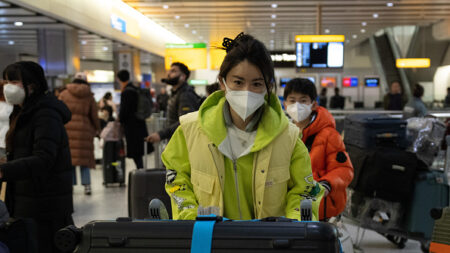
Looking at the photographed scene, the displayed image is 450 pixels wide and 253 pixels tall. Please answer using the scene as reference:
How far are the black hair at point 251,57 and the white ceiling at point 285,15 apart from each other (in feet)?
37.1

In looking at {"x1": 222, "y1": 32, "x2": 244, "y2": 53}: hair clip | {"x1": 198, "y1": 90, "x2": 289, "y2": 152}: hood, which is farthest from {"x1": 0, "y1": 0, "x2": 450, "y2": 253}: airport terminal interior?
{"x1": 198, "y1": 90, "x2": 289, "y2": 152}: hood

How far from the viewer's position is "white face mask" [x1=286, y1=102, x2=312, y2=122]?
314 centimetres

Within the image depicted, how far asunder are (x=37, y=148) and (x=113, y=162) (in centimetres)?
606

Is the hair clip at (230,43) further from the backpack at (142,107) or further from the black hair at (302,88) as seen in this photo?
the backpack at (142,107)

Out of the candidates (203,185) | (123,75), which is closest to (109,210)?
(123,75)

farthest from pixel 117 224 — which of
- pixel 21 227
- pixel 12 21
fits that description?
pixel 12 21

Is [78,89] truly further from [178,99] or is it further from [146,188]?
[146,188]

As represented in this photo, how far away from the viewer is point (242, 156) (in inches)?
67.5

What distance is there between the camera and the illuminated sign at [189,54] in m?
15.4

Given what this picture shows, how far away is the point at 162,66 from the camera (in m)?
32.4

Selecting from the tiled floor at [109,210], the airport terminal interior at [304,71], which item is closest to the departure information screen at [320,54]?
the airport terminal interior at [304,71]

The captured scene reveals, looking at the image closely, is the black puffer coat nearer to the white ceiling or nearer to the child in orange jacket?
the child in orange jacket

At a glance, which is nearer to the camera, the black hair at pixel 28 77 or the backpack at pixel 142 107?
the black hair at pixel 28 77

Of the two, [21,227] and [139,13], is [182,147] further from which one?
[139,13]
